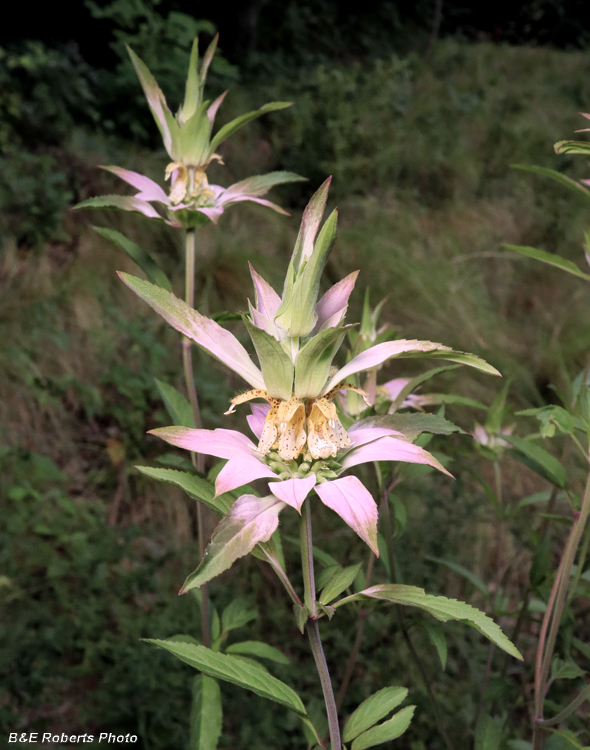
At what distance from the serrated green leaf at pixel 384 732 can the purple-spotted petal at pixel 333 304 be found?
1.62 feet

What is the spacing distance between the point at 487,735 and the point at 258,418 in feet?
2.28

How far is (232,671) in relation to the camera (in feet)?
2.03

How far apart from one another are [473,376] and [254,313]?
88.9 inches

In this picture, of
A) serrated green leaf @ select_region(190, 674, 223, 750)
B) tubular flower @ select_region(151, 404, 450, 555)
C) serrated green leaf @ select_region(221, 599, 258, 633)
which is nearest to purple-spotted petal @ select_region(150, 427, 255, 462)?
tubular flower @ select_region(151, 404, 450, 555)

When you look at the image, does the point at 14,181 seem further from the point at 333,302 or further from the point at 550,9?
the point at 550,9

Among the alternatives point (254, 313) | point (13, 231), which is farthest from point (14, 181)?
point (254, 313)

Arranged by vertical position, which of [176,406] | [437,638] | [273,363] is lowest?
[437,638]

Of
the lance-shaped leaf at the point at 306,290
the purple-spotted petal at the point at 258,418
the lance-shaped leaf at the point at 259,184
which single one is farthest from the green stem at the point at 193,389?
the lance-shaped leaf at the point at 306,290

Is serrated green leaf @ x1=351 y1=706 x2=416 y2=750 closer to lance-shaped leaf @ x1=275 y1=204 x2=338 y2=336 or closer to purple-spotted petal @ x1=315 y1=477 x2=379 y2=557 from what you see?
purple-spotted petal @ x1=315 y1=477 x2=379 y2=557

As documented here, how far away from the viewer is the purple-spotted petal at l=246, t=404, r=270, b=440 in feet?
2.22

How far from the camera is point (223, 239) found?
3434 mm

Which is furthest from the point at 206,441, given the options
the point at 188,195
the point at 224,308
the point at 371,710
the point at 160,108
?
the point at 224,308

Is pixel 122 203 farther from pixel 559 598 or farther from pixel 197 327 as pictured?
pixel 559 598

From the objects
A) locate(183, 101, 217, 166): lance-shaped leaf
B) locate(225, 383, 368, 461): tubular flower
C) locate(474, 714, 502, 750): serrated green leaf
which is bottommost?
locate(474, 714, 502, 750): serrated green leaf
